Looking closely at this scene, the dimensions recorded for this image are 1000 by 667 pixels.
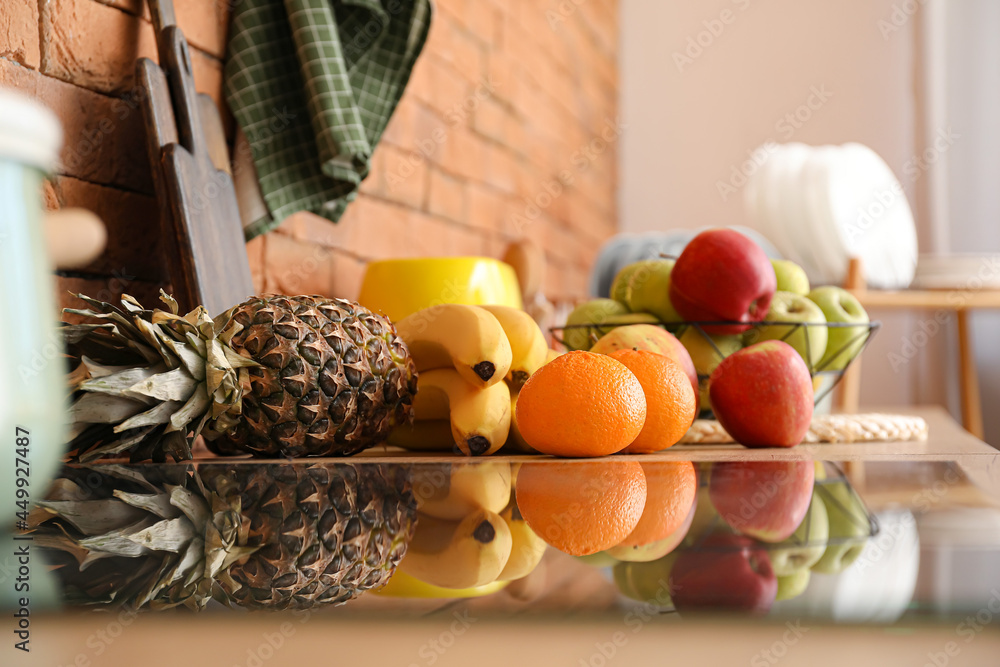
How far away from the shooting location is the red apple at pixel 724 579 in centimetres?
23

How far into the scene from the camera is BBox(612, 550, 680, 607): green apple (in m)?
0.24

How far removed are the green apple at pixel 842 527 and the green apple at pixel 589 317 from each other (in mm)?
444

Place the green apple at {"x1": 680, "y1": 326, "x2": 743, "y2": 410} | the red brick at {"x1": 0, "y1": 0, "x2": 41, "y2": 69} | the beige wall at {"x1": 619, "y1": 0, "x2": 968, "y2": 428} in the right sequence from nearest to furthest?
the red brick at {"x1": 0, "y1": 0, "x2": 41, "y2": 69}
the green apple at {"x1": 680, "y1": 326, "x2": 743, "y2": 410}
the beige wall at {"x1": 619, "y1": 0, "x2": 968, "y2": 428}

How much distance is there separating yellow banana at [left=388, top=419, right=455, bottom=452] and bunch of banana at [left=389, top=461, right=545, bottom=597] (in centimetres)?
29

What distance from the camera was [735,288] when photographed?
0.83 meters

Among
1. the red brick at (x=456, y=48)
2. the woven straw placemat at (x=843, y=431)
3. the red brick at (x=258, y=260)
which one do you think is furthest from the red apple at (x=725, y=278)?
the red brick at (x=456, y=48)

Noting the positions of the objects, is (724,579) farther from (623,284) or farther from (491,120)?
(491,120)

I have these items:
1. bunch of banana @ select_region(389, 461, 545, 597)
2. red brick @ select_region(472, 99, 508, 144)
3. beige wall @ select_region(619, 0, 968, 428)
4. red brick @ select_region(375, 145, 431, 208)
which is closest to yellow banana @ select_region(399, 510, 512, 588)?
bunch of banana @ select_region(389, 461, 545, 597)

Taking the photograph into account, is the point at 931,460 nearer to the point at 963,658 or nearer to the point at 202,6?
the point at 963,658

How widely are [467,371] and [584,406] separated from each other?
126mm

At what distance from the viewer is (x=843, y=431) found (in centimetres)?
87

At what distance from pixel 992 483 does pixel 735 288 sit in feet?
1.18

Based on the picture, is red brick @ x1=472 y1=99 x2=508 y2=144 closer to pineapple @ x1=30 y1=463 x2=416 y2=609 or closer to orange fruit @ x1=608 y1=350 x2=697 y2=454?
orange fruit @ x1=608 y1=350 x2=697 y2=454

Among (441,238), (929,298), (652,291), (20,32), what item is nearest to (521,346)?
(652,291)
